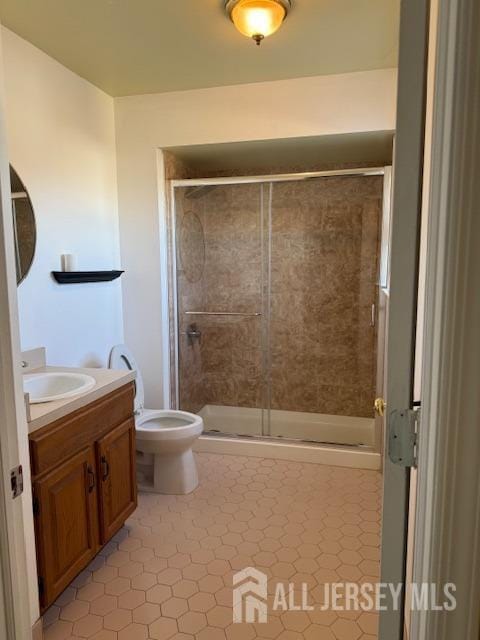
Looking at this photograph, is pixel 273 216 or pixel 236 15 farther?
pixel 273 216

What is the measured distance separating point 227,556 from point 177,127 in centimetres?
264

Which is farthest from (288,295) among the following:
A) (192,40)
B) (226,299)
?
(192,40)

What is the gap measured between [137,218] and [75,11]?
4.39ft

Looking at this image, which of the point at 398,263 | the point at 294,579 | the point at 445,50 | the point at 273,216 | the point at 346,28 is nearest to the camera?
the point at 445,50

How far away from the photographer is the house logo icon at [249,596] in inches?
70.4

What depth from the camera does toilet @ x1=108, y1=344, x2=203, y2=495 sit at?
8.57 feet

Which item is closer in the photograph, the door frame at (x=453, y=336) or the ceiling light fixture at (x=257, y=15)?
the door frame at (x=453, y=336)

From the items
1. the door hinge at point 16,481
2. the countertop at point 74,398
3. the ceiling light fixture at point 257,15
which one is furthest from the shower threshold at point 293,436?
the ceiling light fixture at point 257,15

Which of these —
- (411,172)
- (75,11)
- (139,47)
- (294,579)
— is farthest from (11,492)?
(139,47)

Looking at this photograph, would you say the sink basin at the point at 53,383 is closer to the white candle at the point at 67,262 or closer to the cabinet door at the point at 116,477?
the cabinet door at the point at 116,477

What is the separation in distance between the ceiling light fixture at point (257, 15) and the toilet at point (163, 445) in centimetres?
190

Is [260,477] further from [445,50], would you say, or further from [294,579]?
[445,50]

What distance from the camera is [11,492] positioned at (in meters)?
0.96

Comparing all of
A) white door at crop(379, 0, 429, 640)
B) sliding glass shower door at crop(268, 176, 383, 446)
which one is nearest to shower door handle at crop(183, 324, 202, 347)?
sliding glass shower door at crop(268, 176, 383, 446)
